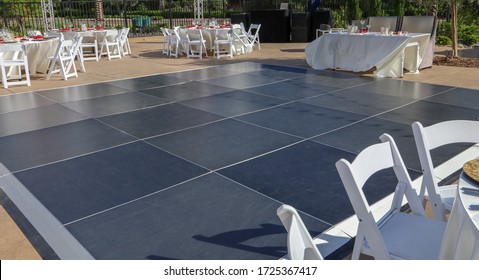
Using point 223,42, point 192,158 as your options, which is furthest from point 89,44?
point 192,158

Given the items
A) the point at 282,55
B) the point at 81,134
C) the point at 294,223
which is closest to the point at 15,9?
the point at 282,55

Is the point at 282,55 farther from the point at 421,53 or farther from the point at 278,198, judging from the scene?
the point at 278,198

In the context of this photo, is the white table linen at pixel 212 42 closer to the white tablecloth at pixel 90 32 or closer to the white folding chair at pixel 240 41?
the white folding chair at pixel 240 41

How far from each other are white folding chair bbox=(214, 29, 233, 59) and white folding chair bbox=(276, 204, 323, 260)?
10829 millimetres

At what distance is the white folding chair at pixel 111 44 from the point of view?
12.1m

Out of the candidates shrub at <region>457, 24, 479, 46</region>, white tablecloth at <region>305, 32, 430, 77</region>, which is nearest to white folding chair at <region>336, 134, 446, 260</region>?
white tablecloth at <region>305, 32, 430, 77</region>

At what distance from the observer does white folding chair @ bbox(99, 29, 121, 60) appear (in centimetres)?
1214

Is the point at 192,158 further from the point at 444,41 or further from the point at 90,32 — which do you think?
the point at 444,41

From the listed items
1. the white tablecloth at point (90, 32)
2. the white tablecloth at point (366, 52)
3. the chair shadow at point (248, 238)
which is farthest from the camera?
the white tablecloth at point (90, 32)

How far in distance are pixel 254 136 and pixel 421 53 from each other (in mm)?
5730

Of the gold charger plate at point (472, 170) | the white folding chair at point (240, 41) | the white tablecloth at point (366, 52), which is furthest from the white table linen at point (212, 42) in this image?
the gold charger plate at point (472, 170)

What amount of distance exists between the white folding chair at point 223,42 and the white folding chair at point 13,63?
16.5 ft

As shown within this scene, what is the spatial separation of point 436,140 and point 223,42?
10.1 m
